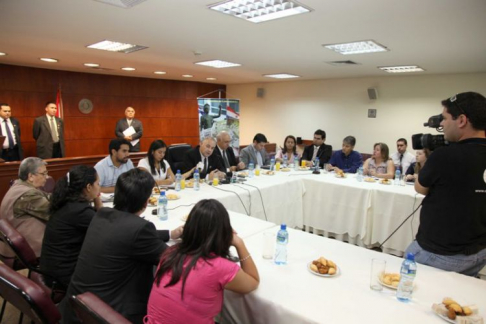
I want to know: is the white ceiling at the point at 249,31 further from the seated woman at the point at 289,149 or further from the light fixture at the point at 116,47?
the seated woman at the point at 289,149

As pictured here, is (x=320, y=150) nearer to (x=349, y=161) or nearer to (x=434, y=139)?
(x=349, y=161)

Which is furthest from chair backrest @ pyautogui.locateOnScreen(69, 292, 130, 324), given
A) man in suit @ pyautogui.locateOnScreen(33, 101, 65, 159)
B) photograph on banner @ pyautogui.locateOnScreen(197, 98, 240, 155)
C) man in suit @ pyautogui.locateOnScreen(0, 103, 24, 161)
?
photograph on banner @ pyautogui.locateOnScreen(197, 98, 240, 155)

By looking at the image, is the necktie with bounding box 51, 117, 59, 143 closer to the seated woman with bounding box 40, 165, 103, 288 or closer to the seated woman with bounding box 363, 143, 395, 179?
the seated woman with bounding box 40, 165, 103, 288

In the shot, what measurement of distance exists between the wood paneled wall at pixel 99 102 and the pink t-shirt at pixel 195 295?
6.49m

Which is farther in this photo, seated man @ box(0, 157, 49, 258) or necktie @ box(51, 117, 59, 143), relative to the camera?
necktie @ box(51, 117, 59, 143)

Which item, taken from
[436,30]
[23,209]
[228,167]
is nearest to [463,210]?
[436,30]

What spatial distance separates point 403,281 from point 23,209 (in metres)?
2.20

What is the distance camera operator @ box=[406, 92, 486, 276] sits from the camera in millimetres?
1404

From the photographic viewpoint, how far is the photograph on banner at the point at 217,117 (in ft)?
22.6

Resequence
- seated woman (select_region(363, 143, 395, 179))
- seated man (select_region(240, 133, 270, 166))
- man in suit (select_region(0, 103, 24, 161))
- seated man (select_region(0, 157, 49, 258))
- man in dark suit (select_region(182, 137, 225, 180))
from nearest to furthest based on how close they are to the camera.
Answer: seated man (select_region(0, 157, 49, 258))
man in dark suit (select_region(182, 137, 225, 180))
seated woman (select_region(363, 143, 395, 179))
seated man (select_region(240, 133, 270, 166))
man in suit (select_region(0, 103, 24, 161))

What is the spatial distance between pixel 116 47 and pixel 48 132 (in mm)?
2788

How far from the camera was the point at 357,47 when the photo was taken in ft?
12.4

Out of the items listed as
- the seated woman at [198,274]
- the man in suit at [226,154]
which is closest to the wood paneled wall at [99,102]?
the man in suit at [226,154]

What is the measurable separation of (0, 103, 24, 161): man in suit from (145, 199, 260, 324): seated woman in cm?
527
